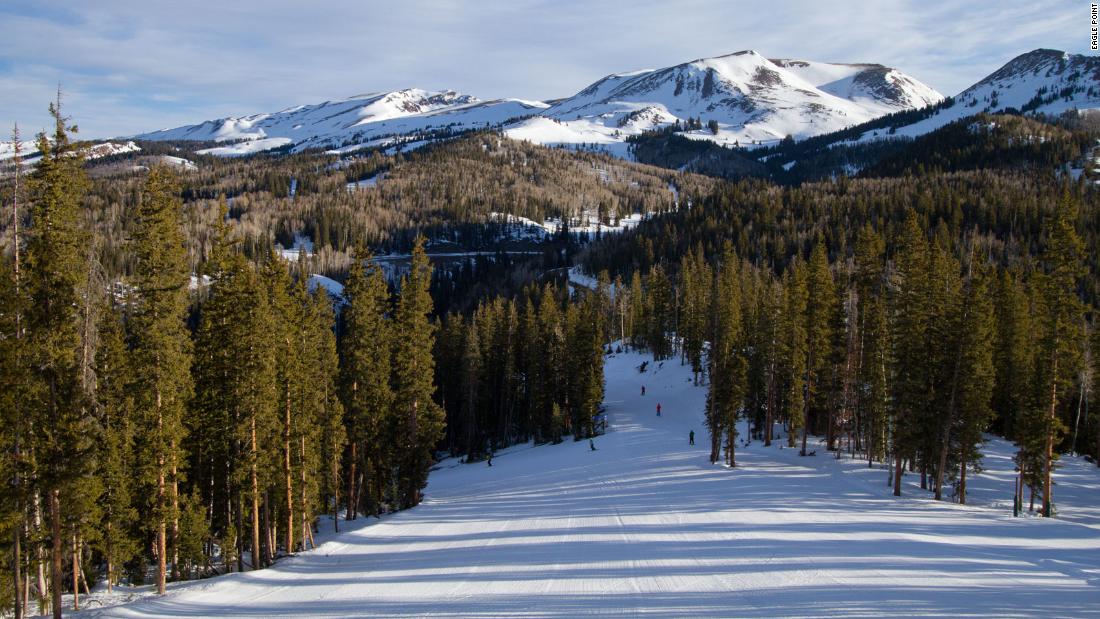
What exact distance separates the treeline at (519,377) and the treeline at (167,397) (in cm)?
2214

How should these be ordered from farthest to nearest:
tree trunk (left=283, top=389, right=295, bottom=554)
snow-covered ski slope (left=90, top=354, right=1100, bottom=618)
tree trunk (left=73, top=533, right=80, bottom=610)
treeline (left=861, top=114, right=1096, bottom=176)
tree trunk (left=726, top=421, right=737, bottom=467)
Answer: treeline (left=861, top=114, right=1096, bottom=176) < tree trunk (left=726, top=421, right=737, bottom=467) < tree trunk (left=283, top=389, right=295, bottom=554) < tree trunk (left=73, top=533, right=80, bottom=610) < snow-covered ski slope (left=90, top=354, right=1100, bottom=618)

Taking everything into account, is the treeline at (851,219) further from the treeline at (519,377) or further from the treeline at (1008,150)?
the treeline at (519,377)

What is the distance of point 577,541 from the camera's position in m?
20.6

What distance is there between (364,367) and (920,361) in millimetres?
26999

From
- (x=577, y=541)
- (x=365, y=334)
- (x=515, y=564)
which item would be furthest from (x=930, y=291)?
(x=365, y=334)

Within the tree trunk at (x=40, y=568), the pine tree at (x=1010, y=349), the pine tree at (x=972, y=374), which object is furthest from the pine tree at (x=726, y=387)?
the tree trunk at (x=40, y=568)

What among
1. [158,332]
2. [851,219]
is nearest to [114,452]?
[158,332]

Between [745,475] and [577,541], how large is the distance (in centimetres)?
1510

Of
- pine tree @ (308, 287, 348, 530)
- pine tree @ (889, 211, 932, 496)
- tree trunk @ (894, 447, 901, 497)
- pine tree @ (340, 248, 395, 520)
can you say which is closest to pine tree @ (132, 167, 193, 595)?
pine tree @ (308, 287, 348, 530)

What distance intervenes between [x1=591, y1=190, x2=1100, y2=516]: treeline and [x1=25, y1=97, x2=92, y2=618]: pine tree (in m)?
29.4

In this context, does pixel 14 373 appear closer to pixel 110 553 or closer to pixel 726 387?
pixel 110 553

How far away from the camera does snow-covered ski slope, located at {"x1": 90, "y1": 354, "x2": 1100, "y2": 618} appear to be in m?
14.2

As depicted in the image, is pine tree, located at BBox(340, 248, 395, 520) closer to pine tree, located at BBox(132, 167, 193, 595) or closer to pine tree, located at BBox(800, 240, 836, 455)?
pine tree, located at BBox(132, 167, 193, 595)

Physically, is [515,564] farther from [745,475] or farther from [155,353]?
[745,475]
